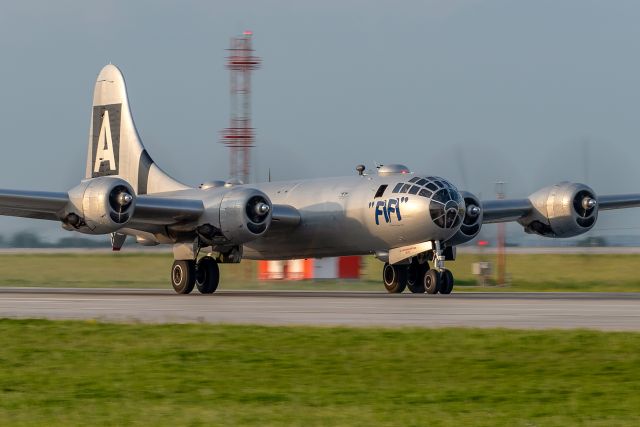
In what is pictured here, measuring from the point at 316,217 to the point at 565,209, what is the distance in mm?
Answer: 8707

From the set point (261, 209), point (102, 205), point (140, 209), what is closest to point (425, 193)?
point (261, 209)

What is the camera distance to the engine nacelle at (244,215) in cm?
3466

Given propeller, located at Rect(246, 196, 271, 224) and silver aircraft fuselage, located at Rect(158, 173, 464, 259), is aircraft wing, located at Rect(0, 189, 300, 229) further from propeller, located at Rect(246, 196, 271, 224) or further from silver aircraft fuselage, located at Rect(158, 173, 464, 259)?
propeller, located at Rect(246, 196, 271, 224)

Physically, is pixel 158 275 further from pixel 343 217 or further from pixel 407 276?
pixel 407 276

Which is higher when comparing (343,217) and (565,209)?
(565,209)

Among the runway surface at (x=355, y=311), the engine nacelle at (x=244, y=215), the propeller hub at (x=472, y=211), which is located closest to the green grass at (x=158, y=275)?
the propeller hub at (x=472, y=211)

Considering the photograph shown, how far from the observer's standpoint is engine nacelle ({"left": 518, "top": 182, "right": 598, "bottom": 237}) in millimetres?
38625

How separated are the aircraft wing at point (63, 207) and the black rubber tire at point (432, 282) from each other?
24.4 feet

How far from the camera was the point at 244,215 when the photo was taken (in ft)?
113

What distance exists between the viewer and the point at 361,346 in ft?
54.0

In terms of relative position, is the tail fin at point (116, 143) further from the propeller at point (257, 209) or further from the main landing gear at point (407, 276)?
the main landing gear at point (407, 276)

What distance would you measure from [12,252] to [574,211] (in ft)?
91.6

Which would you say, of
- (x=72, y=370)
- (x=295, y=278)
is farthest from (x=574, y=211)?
(x=72, y=370)

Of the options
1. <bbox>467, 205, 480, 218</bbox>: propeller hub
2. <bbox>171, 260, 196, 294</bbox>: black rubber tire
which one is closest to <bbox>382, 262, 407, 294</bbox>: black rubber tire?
<bbox>467, 205, 480, 218</bbox>: propeller hub
